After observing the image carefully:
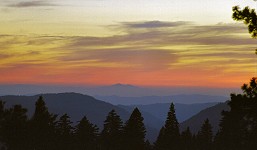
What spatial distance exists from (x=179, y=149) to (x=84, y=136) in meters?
19.2

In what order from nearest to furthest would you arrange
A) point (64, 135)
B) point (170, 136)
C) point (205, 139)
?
point (64, 135) → point (170, 136) → point (205, 139)

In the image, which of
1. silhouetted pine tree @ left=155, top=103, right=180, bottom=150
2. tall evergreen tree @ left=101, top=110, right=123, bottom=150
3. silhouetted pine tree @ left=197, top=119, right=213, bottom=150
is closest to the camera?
tall evergreen tree @ left=101, top=110, right=123, bottom=150

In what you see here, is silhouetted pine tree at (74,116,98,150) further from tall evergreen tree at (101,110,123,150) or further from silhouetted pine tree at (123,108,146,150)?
silhouetted pine tree at (123,108,146,150)

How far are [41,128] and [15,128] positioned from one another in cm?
465

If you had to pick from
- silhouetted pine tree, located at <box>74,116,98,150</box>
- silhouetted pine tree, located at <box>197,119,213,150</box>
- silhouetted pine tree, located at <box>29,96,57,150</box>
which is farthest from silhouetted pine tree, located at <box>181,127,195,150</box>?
silhouetted pine tree, located at <box>29,96,57,150</box>

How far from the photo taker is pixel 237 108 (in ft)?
68.0

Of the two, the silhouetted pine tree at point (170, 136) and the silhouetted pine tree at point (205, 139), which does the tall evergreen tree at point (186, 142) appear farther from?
the silhouetted pine tree at point (170, 136)

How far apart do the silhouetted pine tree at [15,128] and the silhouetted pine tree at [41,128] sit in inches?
50.0

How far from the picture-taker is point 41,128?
61.7 meters

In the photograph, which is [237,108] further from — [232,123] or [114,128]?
[114,128]

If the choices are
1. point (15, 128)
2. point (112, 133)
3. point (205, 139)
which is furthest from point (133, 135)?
point (205, 139)

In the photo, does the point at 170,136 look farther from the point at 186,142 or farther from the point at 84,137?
the point at 84,137

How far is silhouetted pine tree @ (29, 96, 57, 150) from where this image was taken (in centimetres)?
6066

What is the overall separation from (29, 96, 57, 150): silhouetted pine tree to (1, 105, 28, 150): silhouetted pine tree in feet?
4.17
